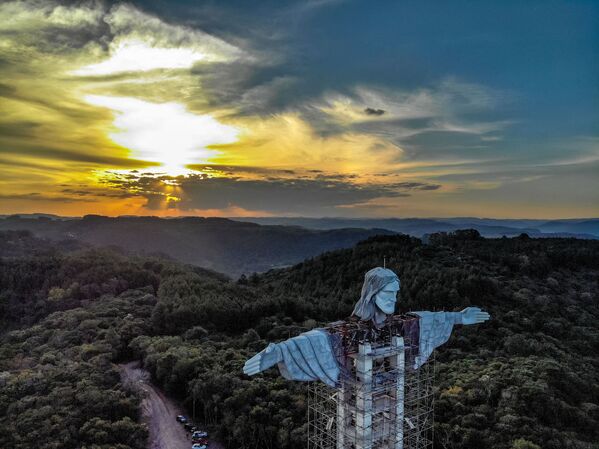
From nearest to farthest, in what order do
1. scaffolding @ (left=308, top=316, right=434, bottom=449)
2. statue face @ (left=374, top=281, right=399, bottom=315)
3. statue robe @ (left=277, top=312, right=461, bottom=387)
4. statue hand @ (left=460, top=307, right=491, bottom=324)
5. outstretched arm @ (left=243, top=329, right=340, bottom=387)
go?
outstretched arm @ (left=243, top=329, right=340, bottom=387)
statue robe @ (left=277, top=312, right=461, bottom=387)
scaffolding @ (left=308, top=316, right=434, bottom=449)
statue face @ (left=374, top=281, right=399, bottom=315)
statue hand @ (left=460, top=307, right=491, bottom=324)

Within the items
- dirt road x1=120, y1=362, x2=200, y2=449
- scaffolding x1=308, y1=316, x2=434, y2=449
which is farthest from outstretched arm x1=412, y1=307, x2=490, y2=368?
dirt road x1=120, y1=362, x2=200, y2=449

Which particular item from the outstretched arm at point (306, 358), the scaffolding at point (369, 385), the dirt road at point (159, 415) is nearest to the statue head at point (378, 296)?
the scaffolding at point (369, 385)

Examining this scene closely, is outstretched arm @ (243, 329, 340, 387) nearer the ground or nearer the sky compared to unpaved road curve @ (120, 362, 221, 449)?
nearer the sky

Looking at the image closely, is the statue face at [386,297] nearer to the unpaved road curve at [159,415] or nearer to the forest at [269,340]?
the forest at [269,340]

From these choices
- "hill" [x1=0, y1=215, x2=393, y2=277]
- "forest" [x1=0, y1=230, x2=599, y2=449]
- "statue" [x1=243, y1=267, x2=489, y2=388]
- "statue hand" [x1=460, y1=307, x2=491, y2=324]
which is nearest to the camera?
"statue" [x1=243, y1=267, x2=489, y2=388]

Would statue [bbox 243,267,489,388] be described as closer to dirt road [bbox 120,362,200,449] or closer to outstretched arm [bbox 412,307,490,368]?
outstretched arm [bbox 412,307,490,368]

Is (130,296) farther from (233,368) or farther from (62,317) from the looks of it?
(233,368)

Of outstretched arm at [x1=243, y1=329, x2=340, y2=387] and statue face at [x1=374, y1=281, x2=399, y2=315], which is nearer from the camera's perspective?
outstretched arm at [x1=243, y1=329, x2=340, y2=387]
